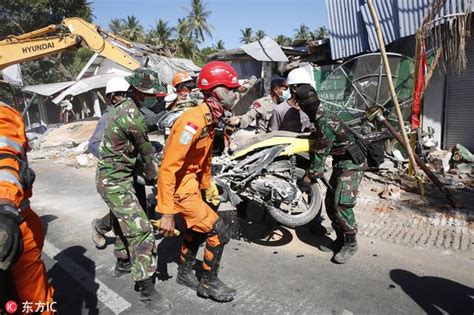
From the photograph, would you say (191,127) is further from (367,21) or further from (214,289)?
(367,21)

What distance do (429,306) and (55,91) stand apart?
20010 millimetres

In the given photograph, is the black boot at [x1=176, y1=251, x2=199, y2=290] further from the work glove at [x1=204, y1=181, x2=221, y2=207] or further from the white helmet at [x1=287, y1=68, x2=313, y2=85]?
the white helmet at [x1=287, y1=68, x2=313, y2=85]

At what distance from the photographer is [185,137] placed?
8.16ft

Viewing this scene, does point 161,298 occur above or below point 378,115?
below

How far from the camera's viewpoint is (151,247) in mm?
2846

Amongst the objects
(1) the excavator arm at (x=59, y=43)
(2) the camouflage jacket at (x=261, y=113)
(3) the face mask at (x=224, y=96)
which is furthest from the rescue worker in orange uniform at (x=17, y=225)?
(1) the excavator arm at (x=59, y=43)

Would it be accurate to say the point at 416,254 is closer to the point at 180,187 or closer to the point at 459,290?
the point at 459,290

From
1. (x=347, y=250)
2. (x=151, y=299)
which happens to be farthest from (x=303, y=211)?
(x=151, y=299)

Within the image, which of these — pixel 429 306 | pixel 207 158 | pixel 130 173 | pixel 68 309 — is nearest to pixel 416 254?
pixel 429 306

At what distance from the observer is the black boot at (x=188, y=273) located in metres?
3.13

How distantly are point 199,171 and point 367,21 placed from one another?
19.6ft

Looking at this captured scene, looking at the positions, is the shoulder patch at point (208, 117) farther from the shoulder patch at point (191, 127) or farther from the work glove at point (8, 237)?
the work glove at point (8, 237)

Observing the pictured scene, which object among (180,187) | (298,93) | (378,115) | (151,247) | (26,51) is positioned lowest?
(151,247)

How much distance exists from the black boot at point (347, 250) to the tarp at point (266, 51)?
6.35 metres
